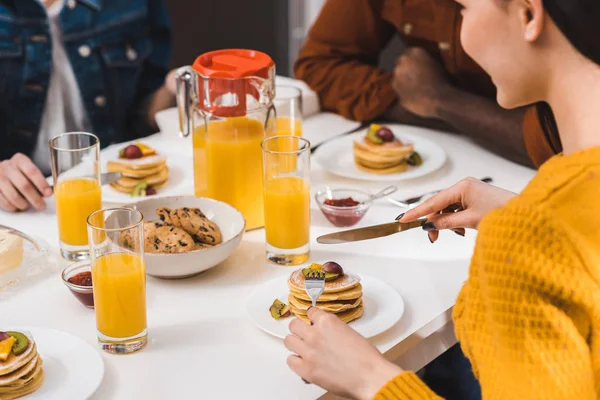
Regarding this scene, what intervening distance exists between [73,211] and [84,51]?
3.63ft

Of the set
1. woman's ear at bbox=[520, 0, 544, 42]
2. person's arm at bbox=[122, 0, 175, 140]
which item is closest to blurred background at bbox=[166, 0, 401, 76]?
person's arm at bbox=[122, 0, 175, 140]

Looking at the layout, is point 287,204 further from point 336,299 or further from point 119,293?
point 119,293

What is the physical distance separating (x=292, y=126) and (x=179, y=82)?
0.33 m

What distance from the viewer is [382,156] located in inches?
73.9

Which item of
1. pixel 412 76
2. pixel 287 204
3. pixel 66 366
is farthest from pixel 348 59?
pixel 66 366

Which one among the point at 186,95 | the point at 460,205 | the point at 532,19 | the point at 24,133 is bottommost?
the point at 24,133

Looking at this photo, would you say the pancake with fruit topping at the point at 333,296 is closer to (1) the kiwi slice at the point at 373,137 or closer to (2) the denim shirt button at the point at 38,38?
(1) the kiwi slice at the point at 373,137

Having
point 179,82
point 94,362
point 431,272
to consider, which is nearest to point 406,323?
point 431,272

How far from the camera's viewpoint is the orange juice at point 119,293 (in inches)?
46.4

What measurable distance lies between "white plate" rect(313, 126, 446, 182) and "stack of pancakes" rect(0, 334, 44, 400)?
0.94 metres

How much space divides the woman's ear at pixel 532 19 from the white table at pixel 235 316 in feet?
1.69

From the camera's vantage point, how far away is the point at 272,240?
1480mm

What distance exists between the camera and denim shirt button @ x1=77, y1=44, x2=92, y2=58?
2443mm

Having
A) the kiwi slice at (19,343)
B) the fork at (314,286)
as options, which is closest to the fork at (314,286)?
the fork at (314,286)
